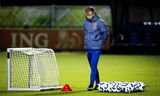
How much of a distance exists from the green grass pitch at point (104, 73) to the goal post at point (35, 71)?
31cm

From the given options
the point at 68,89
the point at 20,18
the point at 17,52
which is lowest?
the point at 68,89

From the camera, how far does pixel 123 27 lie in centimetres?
3334

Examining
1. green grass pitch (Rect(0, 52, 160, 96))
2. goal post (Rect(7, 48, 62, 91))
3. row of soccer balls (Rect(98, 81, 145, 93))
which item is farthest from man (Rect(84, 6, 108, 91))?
goal post (Rect(7, 48, 62, 91))

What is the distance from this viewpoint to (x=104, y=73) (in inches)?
804

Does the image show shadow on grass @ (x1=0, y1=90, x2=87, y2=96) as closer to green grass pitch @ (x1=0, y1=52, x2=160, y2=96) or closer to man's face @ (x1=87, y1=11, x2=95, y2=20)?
green grass pitch @ (x1=0, y1=52, x2=160, y2=96)

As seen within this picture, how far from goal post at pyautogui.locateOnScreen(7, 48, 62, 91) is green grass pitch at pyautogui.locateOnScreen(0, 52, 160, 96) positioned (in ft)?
1.01

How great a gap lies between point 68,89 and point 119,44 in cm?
1749

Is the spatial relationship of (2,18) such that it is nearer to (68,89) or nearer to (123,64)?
(123,64)

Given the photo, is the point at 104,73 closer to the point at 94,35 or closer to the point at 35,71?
the point at 94,35

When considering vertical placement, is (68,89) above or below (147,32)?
below

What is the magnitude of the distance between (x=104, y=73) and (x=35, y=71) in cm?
598

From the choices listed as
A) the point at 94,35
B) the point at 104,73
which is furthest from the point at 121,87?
the point at 104,73

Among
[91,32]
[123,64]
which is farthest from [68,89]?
[123,64]

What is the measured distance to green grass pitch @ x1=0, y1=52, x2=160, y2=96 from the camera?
1438 centimetres
